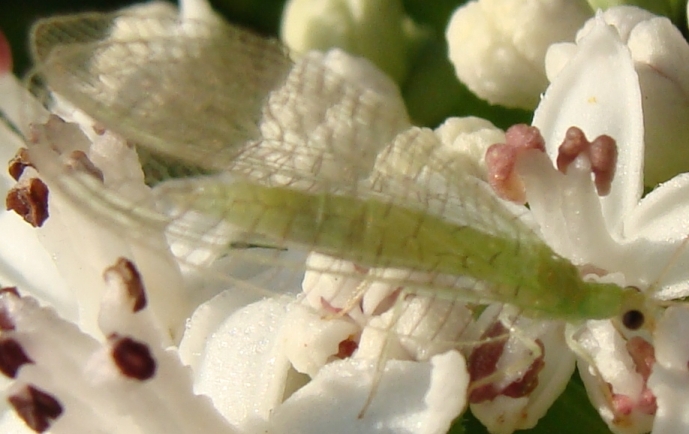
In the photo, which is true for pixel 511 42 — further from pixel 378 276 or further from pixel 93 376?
pixel 93 376

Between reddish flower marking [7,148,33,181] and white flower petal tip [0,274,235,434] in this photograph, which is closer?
white flower petal tip [0,274,235,434]

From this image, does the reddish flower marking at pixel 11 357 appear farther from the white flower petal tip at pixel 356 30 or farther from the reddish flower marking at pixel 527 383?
the white flower petal tip at pixel 356 30

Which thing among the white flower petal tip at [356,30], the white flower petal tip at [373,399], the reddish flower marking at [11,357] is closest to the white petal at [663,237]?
the white flower petal tip at [373,399]

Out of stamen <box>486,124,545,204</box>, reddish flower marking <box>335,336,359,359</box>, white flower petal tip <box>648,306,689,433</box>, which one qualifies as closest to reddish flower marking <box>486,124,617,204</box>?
stamen <box>486,124,545,204</box>

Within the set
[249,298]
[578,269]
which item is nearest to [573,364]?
[578,269]

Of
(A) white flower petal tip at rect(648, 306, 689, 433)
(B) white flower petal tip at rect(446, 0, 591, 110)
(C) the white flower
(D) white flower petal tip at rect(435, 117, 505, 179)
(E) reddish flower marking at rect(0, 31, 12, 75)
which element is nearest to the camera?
(A) white flower petal tip at rect(648, 306, 689, 433)

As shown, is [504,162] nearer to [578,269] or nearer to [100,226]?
[578,269]

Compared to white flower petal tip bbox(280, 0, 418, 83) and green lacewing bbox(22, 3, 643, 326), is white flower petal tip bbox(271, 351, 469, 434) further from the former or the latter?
white flower petal tip bbox(280, 0, 418, 83)
